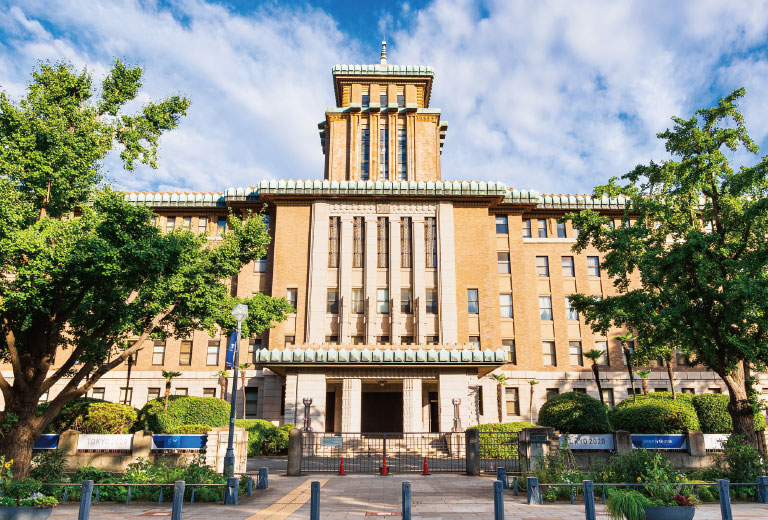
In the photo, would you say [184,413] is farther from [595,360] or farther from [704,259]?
[595,360]

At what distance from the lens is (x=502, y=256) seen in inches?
1761

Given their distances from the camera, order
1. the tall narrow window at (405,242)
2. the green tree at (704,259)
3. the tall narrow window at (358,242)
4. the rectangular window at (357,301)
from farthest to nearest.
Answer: the tall narrow window at (358,242), the tall narrow window at (405,242), the rectangular window at (357,301), the green tree at (704,259)

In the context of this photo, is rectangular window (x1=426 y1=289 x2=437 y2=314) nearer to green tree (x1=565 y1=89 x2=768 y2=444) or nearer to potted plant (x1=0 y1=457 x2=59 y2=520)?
green tree (x1=565 y1=89 x2=768 y2=444)

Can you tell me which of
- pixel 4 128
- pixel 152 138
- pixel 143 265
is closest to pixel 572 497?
pixel 143 265

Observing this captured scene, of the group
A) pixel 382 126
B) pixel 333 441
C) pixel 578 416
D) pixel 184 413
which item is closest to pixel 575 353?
pixel 578 416

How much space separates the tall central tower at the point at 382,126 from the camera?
47.5 meters

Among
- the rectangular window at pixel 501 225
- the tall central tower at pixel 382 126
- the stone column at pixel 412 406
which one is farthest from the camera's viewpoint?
the tall central tower at pixel 382 126

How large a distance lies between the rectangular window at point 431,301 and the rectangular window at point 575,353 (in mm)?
12426

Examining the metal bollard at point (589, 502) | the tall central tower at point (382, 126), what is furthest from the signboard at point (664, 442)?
the tall central tower at point (382, 126)

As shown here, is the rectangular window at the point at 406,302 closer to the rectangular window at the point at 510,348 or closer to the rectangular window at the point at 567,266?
the rectangular window at the point at 510,348

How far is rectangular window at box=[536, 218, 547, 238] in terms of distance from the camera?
46422 mm

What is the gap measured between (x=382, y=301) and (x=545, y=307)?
14.4 m

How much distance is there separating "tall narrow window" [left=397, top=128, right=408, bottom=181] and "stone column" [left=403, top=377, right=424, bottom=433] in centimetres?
2176

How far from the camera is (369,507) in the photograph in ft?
44.7
